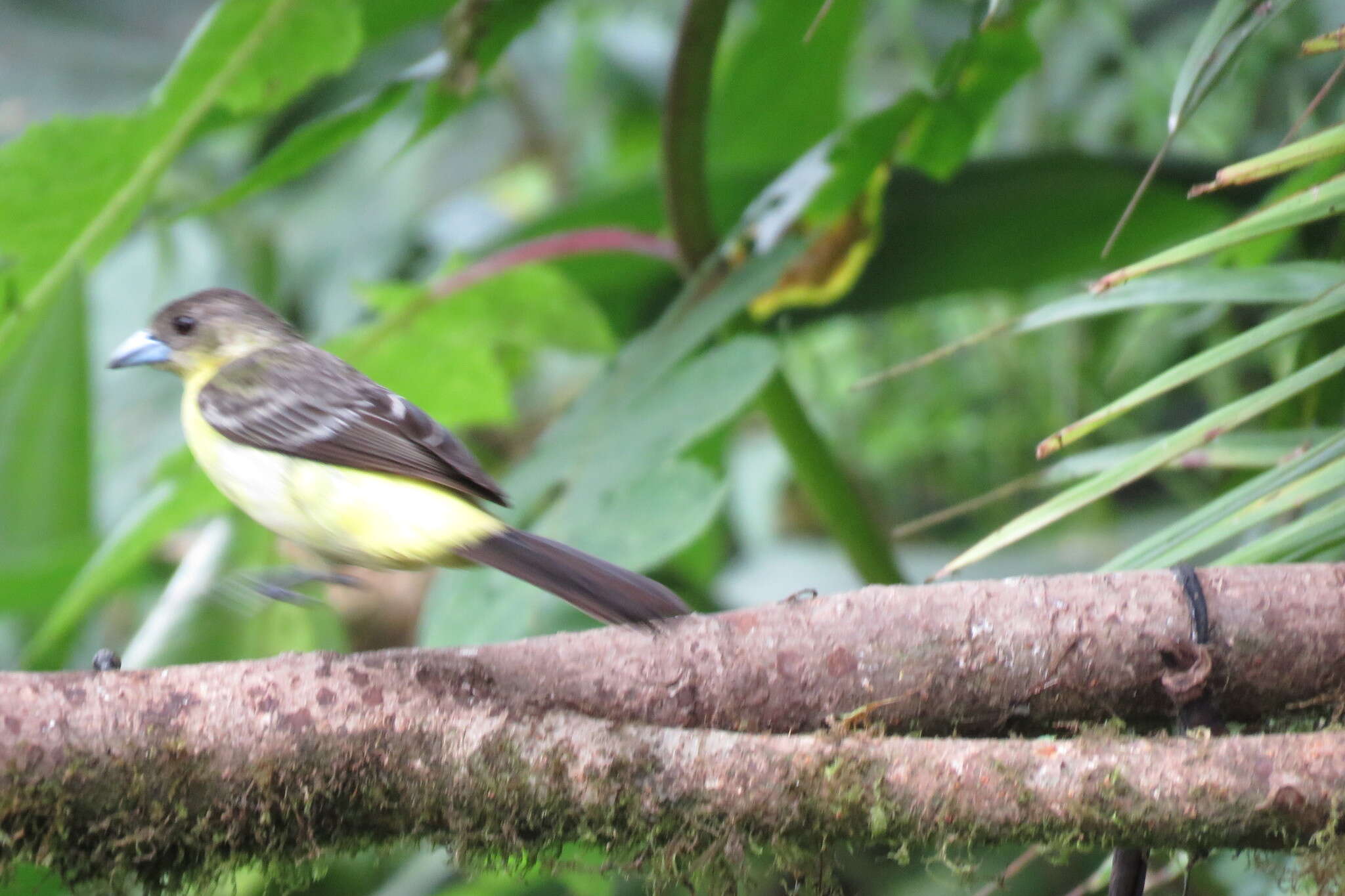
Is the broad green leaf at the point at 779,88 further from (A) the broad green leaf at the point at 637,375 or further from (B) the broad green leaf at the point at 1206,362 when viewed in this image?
(B) the broad green leaf at the point at 1206,362

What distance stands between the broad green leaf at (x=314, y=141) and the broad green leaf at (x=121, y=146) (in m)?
0.14

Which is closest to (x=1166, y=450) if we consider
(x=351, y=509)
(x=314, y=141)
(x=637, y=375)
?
(x=351, y=509)

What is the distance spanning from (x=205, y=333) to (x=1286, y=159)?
5.62 ft

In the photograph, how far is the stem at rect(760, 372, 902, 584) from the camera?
2578 millimetres

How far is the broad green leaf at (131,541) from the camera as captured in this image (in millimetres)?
2459

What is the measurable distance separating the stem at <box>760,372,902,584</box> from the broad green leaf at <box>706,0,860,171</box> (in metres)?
0.96

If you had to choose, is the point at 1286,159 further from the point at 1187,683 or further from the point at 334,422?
the point at 334,422

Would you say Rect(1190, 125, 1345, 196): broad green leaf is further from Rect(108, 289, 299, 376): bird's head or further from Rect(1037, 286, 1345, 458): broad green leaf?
Rect(108, 289, 299, 376): bird's head

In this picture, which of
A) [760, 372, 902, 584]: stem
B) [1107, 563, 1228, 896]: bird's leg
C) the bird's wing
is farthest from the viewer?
[760, 372, 902, 584]: stem

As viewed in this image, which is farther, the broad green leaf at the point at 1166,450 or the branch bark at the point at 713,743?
the broad green leaf at the point at 1166,450

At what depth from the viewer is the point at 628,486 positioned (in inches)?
88.8

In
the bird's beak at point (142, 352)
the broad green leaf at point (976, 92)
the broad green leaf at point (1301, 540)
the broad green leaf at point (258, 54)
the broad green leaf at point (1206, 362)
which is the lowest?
the bird's beak at point (142, 352)

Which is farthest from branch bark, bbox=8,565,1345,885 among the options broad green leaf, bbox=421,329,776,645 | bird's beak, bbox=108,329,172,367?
bird's beak, bbox=108,329,172,367

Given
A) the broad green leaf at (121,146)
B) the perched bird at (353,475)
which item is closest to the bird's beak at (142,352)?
the perched bird at (353,475)
